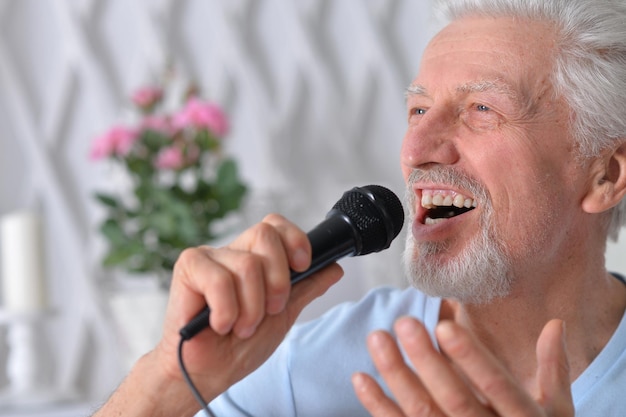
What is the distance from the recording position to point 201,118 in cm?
164

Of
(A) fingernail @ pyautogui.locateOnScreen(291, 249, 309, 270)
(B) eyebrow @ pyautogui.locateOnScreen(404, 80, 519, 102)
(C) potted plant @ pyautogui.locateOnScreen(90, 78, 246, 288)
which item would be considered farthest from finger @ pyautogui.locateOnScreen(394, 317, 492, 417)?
(C) potted plant @ pyautogui.locateOnScreen(90, 78, 246, 288)

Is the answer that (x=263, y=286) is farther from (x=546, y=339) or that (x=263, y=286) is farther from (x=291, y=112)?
(x=291, y=112)

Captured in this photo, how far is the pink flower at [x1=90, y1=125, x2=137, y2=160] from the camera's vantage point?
163 centimetres

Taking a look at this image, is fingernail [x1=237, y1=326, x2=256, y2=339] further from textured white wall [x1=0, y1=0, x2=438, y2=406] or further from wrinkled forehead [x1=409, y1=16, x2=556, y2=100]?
textured white wall [x1=0, y1=0, x2=438, y2=406]

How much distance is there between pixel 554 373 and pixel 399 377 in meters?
0.11

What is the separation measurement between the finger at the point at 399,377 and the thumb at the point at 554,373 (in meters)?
0.08

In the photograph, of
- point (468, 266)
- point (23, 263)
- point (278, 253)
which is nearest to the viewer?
point (278, 253)

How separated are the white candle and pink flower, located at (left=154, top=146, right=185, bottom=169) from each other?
0.24 m

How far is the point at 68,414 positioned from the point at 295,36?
3.29 feet

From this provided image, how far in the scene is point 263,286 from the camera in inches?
25.9

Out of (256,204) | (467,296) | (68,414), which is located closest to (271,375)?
(467,296)

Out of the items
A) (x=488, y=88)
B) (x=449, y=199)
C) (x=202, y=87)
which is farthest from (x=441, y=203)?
(x=202, y=87)

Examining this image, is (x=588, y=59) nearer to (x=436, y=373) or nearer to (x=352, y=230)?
(x=352, y=230)

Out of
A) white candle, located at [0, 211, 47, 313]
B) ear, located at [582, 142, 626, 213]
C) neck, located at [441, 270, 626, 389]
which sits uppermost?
white candle, located at [0, 211, 47, 313]
